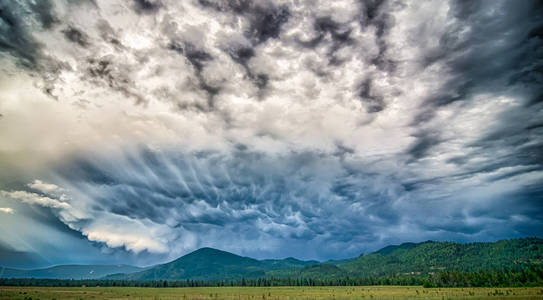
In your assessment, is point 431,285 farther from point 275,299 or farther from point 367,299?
point 275,299

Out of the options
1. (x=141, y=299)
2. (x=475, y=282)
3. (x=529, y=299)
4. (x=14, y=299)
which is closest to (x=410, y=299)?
(x=529, y=299)

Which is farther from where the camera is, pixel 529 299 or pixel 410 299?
pixel 410 299

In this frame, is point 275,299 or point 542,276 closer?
point 275,299

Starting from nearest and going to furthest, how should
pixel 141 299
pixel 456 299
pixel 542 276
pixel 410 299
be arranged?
pixel 456 299
pixel 410 299
pixel 141 299
pixel 542 276

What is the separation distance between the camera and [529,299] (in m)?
70.8

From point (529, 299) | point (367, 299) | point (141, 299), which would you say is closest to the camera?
point (529, 299)

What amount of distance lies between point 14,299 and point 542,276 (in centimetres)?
23269

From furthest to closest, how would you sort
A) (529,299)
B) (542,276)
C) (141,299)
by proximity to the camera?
(542,276)
(141,299)
(529,299)

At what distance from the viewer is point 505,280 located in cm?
15488

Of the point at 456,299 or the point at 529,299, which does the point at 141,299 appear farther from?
the point at 529,299

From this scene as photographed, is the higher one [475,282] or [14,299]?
[14,299]

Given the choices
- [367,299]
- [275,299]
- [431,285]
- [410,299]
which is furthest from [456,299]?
[431,285]

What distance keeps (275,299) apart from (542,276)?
14658 cm

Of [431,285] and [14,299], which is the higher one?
[14,299]
